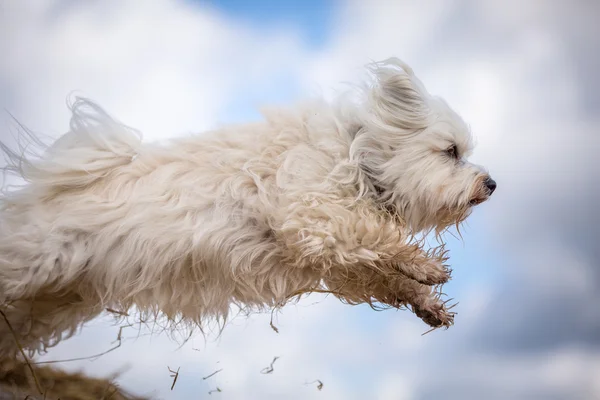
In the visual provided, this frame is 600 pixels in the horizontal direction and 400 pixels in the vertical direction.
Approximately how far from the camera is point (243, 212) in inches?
150

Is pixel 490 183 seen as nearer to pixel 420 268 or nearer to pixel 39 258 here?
pixel 420 268

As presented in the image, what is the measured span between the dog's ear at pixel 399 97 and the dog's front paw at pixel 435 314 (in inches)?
44.0

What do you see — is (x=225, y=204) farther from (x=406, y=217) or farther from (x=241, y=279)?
(x=406, y=217)

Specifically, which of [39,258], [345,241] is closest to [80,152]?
[39,258]

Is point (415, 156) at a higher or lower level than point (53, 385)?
higher

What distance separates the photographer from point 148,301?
3.96 m

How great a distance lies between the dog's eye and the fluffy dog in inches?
0.6

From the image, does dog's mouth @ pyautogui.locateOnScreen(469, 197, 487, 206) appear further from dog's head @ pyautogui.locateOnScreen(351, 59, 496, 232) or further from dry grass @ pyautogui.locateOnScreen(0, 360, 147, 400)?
dry grass @ pyautogui.locateOnScreen(0, 360, 147, 400)

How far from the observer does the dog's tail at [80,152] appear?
3986 millimetres

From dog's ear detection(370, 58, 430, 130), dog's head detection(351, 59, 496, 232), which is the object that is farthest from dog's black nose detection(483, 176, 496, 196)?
dog's ear detection(370, 58, 430, 130)

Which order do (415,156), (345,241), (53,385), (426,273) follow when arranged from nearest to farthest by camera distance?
(345,241) → (426,273) → (415,156) → (53,385)

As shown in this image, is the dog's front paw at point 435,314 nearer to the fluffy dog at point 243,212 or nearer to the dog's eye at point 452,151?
the fluffy dog at point 243,212

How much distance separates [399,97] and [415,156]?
0.41 meters

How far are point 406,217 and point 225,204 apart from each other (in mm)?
A: 1146
